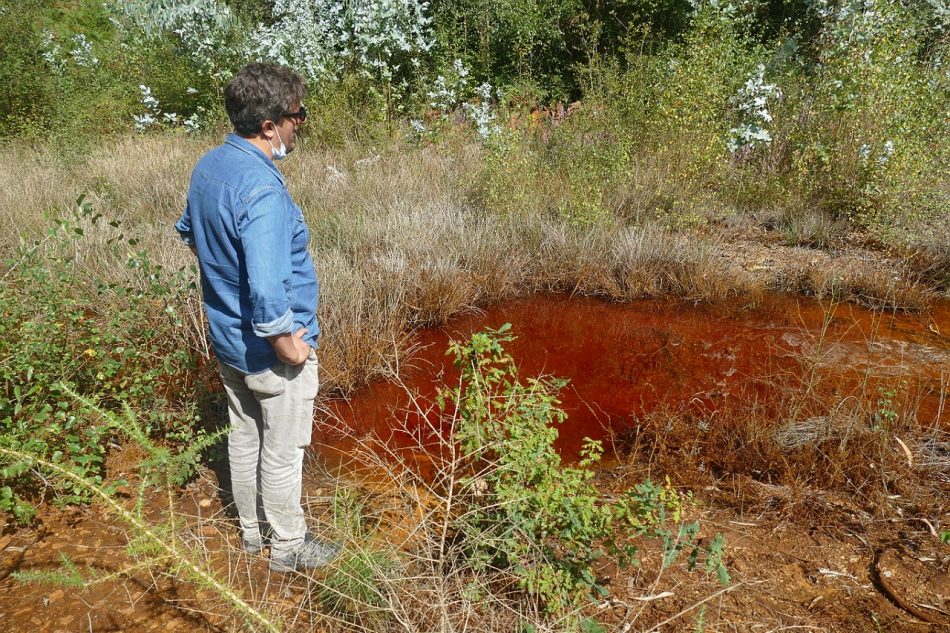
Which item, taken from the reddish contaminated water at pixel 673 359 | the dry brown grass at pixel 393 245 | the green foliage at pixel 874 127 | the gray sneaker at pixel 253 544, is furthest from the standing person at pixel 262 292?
the green foliage at pixel 874 127

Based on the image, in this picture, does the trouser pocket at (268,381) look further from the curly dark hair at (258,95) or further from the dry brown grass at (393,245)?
the dry brown grass at (393,245)

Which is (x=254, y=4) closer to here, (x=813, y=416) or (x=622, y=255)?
(x=622, y=255)

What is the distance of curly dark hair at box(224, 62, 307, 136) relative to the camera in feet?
7.10

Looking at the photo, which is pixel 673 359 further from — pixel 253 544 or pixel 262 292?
pixel 262 292

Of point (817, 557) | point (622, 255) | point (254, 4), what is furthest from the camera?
point (254, 4)

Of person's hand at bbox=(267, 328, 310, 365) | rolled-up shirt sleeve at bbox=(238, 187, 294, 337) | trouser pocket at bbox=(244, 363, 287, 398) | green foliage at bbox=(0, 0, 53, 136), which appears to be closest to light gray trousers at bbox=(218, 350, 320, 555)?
trouser pocket at bbox=(244, 363, 287, 398)

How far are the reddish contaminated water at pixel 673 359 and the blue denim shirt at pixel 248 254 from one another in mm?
1510

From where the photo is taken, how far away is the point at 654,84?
279 inches

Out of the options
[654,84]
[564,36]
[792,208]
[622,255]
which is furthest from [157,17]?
[792,208]

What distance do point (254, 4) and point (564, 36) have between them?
635 centimetres

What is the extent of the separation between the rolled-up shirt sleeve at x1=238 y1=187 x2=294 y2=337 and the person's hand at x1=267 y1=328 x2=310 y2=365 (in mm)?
51

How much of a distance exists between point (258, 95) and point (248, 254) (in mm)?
581

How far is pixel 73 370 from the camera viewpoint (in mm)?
3248

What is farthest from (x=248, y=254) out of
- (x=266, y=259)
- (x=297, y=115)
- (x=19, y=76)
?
(x=19, y=76)
